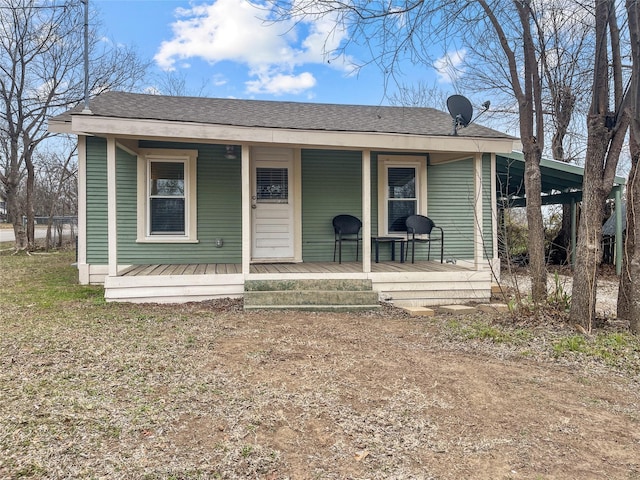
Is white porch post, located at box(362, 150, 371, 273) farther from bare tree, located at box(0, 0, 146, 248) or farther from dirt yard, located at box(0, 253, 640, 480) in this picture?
bare tree, located at box(0, 0, 146, 248)

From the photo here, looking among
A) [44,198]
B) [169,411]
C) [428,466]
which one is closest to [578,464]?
[428,466]

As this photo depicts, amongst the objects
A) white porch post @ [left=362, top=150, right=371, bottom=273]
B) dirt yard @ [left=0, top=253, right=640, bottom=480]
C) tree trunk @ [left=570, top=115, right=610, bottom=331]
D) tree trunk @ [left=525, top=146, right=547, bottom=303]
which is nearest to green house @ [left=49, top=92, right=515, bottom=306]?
white porch post @ [left=362, top=150, right=371, bottom=273]

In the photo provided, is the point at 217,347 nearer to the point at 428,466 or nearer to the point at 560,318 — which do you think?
the point at 428,466

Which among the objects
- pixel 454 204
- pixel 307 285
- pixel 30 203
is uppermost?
pixel 30 203

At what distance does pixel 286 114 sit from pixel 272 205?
1708mm

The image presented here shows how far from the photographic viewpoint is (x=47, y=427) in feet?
7.50

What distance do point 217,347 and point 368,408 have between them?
1.75 m

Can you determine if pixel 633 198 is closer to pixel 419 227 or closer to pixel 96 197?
pixel 419 227

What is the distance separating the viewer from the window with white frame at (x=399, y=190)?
25.5ft

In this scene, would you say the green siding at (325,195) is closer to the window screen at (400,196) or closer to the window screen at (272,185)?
the window screen at (272,185)

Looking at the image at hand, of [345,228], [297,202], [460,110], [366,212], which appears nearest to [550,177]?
[460,110]

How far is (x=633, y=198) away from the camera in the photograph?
172 inches

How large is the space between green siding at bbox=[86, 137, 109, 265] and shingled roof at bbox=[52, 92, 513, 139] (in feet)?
1.99

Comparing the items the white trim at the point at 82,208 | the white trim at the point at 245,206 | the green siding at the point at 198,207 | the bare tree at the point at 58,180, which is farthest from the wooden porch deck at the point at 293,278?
the bare tree at the point at 58,180
